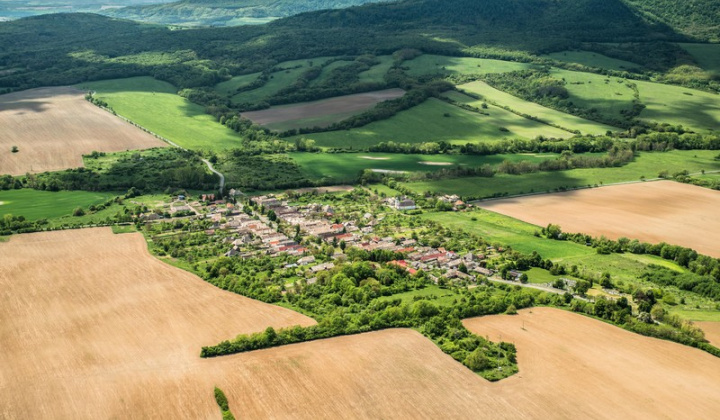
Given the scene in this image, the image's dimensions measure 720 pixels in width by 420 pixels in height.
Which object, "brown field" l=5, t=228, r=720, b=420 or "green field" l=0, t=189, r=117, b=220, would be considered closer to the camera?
"brown field" l=5, t=228, r=720, b=420

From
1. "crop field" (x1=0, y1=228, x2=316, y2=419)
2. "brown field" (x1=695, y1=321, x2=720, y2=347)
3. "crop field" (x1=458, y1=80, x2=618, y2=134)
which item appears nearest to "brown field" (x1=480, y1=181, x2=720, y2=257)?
"brown field" (x1=695, y1=321, x2=720, y2=347)

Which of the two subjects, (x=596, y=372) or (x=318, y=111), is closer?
(x=596, y=372)

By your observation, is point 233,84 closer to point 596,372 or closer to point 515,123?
point 515,123

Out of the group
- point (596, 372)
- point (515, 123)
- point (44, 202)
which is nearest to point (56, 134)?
point (44, 202)

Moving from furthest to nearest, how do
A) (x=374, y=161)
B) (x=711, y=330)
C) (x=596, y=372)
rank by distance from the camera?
(x=374, y=161) → (x=711, y=330) → (x=596, y=372)

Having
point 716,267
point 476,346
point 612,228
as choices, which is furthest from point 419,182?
point 476,346

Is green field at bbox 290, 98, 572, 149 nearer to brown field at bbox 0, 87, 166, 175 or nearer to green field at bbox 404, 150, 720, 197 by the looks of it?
green field at bbox 404, 150, 720, 197
